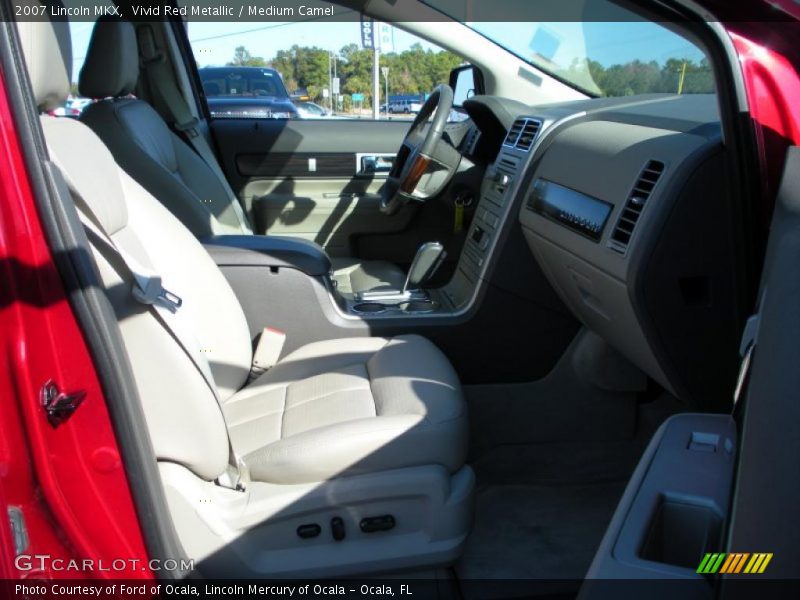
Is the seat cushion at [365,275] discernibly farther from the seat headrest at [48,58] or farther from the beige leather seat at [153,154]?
the seat headrest at [48,58]

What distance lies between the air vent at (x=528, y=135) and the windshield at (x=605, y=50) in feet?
0.95

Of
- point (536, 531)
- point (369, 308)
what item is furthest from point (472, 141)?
point (536, 531)

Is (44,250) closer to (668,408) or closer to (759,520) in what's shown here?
(759,520)

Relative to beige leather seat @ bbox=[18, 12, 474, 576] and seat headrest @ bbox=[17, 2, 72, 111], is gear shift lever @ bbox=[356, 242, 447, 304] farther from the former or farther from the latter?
seat headrest @ bbox=[17, 2, 72, 111]

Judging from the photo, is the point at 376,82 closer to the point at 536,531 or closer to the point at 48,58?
the point at 536,531

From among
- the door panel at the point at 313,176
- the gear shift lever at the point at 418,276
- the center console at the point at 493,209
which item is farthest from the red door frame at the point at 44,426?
the door panel at the point at 313,176

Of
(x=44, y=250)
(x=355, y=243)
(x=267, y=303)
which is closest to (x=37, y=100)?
(x=44, y=250)

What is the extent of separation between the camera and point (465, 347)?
219 centimetres

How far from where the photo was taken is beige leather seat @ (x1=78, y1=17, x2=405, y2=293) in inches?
90.0

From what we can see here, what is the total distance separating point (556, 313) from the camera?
7.23ft

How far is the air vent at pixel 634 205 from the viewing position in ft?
5.14

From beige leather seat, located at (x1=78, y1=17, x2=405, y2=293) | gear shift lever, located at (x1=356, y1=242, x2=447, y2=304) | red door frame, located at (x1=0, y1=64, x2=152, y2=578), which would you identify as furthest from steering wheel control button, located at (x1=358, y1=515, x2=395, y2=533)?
beige leather seat, located at (x1=78, y1=17, x2=405, y2=293)

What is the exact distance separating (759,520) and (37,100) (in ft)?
3.81

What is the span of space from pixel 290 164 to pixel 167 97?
2.02ft
